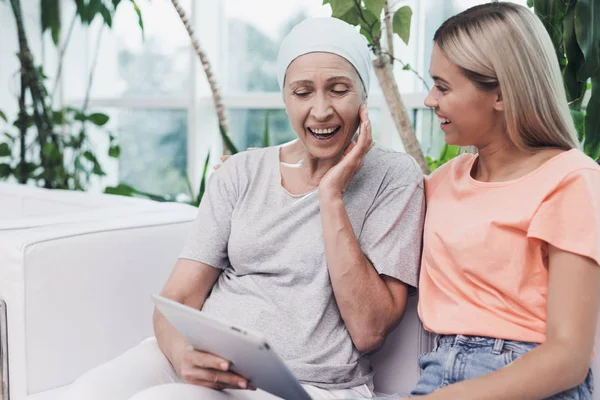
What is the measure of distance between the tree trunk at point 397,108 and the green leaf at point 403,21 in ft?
0.47

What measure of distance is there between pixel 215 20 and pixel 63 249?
2.33 meters

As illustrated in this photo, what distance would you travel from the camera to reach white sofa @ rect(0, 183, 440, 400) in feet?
5.02

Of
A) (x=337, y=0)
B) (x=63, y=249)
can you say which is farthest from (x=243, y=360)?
(x=337, y=0)

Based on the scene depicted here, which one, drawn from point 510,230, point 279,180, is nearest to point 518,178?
point 510,230

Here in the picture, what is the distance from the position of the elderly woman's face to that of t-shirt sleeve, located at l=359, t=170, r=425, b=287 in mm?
152

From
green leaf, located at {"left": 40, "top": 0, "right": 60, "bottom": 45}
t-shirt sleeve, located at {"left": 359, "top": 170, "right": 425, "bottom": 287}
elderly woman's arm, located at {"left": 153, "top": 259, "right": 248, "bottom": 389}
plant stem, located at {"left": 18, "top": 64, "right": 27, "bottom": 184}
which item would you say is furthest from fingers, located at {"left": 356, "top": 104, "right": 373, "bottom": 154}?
green leaf, located at {"left": 40, "top": 0, "right": 60, "bottom": 45}

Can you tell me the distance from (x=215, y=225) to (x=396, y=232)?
15.4 inches

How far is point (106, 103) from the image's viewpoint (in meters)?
4.08

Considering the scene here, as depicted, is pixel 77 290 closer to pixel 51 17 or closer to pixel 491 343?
pixel 491 343

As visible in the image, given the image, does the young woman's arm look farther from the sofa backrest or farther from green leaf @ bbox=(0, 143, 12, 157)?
green leaf @ bbox=(0, 143, 12, 157)

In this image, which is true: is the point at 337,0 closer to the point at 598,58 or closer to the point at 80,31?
the point at 598,58

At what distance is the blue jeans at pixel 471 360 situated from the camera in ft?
3.86

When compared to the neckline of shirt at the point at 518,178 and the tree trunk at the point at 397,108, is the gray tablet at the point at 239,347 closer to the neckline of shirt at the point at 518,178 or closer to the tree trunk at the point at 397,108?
the neckline of shirt at the point at 518,178

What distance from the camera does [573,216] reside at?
43.6 inches
